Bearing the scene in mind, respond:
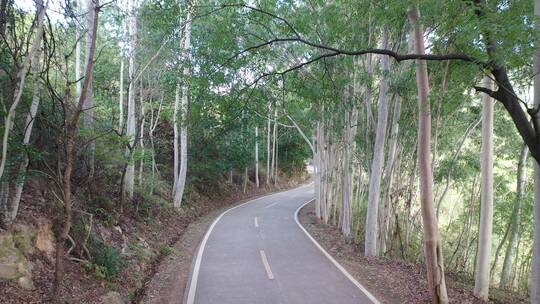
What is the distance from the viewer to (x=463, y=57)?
615cm

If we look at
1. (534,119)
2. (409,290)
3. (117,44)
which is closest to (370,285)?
(409,290)

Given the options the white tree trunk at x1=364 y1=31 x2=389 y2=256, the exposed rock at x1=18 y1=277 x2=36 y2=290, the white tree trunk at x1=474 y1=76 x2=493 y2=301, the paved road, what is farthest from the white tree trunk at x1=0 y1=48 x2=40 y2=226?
the white tree trunk at x1=474 y1=76 x2=493 y2=301

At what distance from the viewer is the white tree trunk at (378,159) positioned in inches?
451

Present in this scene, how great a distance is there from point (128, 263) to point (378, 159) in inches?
308

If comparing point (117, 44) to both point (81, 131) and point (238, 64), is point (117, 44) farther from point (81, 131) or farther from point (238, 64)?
point (238, 64)

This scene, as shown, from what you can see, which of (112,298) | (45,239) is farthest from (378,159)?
(45,239)

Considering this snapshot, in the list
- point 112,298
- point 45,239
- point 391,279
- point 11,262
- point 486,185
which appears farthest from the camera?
point 391,279

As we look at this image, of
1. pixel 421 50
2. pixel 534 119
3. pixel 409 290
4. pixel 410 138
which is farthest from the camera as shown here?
pixel 410 138

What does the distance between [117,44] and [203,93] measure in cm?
971

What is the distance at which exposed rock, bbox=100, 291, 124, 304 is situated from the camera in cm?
719

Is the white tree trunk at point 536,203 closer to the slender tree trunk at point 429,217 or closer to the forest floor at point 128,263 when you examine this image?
the slender tree trunk at point 429,217

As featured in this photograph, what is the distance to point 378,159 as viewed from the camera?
1173 cm

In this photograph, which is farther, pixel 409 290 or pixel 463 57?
pixel 409 290

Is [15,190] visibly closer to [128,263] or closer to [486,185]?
[128,263]
